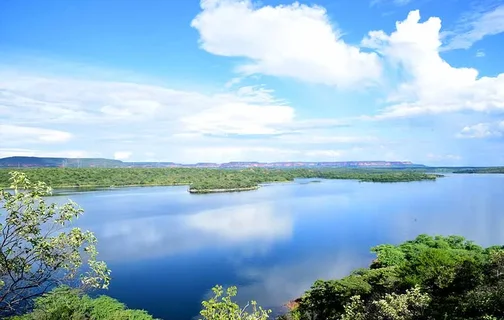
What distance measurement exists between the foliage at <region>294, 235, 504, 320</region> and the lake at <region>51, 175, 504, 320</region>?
14.9ft

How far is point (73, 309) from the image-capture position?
1216cm

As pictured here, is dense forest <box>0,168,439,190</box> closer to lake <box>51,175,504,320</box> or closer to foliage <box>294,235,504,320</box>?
lake <box>51,175,504,320</box>

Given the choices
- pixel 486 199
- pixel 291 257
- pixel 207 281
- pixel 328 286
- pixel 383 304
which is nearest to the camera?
pixel 383 304

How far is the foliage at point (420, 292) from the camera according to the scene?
9474 mm

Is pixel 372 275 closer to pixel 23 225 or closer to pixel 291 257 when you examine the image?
pixel 291 257

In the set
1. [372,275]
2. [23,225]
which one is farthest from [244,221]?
[23,225]

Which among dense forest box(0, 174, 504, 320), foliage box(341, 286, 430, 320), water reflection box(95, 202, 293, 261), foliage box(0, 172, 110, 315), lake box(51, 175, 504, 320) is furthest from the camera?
water reflection box(95, 202, 293, 261)

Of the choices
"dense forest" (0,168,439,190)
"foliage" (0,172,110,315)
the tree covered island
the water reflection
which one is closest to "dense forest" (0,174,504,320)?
"foliage" (0,172,110,315)

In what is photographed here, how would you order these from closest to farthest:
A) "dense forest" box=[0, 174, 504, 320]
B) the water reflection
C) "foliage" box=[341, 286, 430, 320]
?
"dense forest" box=[0, 174, 504, 320], "foliage" box=[341, 286, 430, 320], the water reflection

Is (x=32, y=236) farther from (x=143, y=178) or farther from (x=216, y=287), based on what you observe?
(x=143, y=178)

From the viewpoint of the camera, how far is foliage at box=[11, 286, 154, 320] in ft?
36.9

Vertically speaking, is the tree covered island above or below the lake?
above

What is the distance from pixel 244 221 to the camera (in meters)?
40.3

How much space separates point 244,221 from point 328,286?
85.9ft
